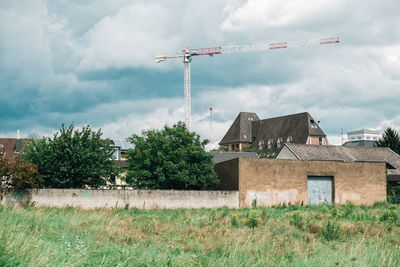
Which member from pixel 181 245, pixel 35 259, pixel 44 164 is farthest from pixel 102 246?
pixel 44 164

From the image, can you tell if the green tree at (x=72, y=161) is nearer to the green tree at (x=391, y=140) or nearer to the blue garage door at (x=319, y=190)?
the blue garage door at (x=319, y=190)

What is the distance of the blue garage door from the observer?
124ft

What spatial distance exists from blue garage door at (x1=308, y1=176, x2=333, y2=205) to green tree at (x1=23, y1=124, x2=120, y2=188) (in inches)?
677

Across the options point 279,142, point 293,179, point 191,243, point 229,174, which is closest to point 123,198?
point 229,174

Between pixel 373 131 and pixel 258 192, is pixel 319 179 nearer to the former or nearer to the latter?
pixel 258 192

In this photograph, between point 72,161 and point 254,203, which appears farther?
point 254,203

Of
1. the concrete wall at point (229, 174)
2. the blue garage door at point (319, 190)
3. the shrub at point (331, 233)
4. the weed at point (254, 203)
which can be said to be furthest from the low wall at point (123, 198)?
the shrub at point (331, 233)

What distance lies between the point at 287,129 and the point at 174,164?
209ft

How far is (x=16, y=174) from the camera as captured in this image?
1121 inches

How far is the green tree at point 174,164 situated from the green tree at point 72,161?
12.4 feet

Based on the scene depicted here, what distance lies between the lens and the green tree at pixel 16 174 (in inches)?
1112

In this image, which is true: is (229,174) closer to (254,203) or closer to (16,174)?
(254,203)

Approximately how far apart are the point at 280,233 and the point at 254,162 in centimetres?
1863

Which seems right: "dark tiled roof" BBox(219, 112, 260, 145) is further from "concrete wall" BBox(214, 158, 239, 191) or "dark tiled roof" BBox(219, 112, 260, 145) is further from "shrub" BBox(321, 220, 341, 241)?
"shrub" BBox(321, 220, 341, 241)
